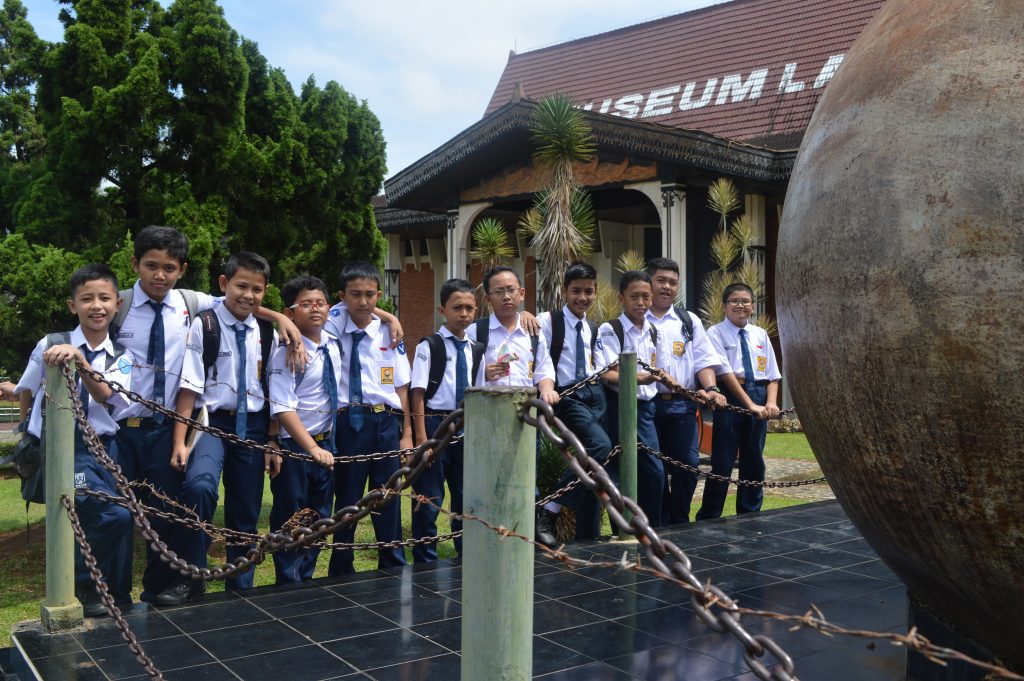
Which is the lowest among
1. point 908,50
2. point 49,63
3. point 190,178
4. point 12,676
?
point 12,676

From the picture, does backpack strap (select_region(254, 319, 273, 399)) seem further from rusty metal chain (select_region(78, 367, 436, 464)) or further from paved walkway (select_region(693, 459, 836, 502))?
paved walkway (select_region(693, 459, 836, 502))

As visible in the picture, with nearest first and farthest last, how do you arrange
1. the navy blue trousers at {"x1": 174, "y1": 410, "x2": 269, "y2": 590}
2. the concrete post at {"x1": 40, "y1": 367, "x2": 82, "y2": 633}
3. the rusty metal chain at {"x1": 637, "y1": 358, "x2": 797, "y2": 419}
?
the concrete post at {"x1": 40, "y1": 367, "x2": 82, "y2": 633}, the navy blue trousers at {"x1": 174, "y1": 410, "x2": 269, "y2": 590}, the rusty metal chain at {"x1": 637, "y1": 358, "x2": 797, "y2": 419}

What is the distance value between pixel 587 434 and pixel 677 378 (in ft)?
3.68

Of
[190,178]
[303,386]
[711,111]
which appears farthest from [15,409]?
[303,386]

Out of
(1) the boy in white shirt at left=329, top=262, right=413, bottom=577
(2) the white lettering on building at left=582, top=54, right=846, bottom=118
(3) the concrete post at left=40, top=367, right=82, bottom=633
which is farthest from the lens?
(2) the white lettering on building at left=582, top=54, right=846, bottom=118

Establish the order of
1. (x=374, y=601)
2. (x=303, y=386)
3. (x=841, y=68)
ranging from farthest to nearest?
(x=303, y=386) < (x=374, y=601) < (x=841, y=68)

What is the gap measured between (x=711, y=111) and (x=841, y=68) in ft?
52.1

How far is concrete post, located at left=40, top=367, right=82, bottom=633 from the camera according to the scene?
438 cm

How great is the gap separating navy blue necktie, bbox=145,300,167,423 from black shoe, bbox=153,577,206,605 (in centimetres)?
90

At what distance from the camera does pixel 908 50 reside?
301cm

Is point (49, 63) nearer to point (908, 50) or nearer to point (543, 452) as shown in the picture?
point (543, 452)

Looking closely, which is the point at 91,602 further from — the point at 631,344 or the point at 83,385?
the point at 631,344

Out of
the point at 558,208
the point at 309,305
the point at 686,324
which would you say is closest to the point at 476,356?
the point at 309,305

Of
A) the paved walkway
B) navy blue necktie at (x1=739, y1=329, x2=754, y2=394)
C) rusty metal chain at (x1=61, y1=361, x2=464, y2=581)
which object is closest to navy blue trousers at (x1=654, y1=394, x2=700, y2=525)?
navy blue necktie at (x1=739, y1=329, x2=754, y2=394)
